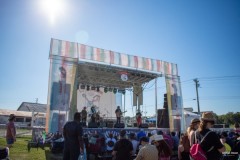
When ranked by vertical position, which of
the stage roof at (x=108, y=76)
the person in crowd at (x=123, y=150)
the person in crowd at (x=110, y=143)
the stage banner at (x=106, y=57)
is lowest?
the person in crowd at (x=110, y=143)

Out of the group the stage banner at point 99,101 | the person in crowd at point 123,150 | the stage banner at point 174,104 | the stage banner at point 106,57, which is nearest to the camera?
the person in crowd at point 123,150

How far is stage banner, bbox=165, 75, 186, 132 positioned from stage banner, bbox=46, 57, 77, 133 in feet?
22.0

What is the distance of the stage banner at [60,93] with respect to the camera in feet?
33.6

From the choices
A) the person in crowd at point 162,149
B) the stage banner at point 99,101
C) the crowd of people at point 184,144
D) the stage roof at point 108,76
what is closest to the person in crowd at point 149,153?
the crowd of people at point 184,144

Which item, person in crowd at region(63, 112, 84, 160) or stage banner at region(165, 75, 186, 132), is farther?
Result: stage banner at region(165, 75, 186, 132)

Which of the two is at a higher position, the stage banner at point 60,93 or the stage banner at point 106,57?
the stage banner at point 106,57

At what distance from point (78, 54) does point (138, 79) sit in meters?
6.23

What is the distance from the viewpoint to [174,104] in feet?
47.8

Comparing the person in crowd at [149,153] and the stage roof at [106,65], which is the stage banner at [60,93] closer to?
the stage roof at [106,65]

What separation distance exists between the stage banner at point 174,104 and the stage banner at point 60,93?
671 cm

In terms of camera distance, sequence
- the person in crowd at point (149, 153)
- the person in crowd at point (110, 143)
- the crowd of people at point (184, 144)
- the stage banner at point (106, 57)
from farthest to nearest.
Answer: the stage banner at point (106, 57), the person in crowd at point (110, 143), the person in crowd at point (149, 153), the crowd of people at point (184, 144)

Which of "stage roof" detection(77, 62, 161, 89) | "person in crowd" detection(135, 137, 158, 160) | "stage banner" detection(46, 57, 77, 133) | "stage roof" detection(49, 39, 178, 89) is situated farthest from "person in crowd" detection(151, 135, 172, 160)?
"stage roof" detection(77, 62, 161, 89)

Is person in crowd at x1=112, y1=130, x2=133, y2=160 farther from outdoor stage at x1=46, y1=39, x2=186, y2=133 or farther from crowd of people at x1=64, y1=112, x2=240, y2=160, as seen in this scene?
outdoor stage at x1=46, y1=39, x2=186, y2=133

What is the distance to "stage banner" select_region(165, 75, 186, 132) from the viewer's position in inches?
559
